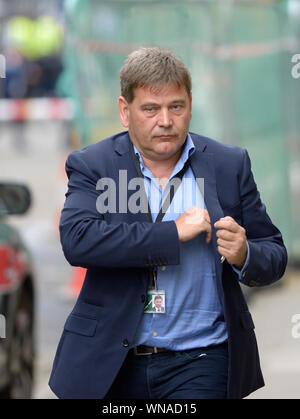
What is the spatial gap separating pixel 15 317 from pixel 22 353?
22cm

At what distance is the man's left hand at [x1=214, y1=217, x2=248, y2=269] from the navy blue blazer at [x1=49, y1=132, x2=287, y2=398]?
74 mm

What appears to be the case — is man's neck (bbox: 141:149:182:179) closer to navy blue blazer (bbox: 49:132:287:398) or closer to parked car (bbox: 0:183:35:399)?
navy blue blazer (bbox: 49:132:287:398)

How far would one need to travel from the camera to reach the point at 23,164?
65.5 feet

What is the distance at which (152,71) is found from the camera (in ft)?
10.3

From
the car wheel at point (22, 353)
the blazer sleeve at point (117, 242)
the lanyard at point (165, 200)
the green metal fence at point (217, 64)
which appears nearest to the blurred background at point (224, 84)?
the green metal fence at point (217, 64)

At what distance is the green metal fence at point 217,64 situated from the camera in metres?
8.23

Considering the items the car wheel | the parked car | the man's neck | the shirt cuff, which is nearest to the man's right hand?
the shirt cuff

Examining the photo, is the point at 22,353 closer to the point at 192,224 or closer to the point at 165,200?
the point at 165,200

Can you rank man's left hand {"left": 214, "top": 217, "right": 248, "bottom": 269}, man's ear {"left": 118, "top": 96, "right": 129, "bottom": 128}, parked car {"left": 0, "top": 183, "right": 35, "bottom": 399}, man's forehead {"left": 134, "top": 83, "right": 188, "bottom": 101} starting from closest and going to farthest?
man's left hand {"left": 214, "top": 217, "right": 248, "bottom": 269}
man's forehead {"left": 134, "top": 83, "right": 188, "bottom": 101}
man's ear {"left": 118, "top": 96, "right": 129, "bottom": 128}
parked car {"left": 0, "top": 183, "right": 35, "bottom": 399}

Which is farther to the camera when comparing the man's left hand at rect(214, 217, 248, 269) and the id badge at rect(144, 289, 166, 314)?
the id badge at rect(144, 289, 166, 314)

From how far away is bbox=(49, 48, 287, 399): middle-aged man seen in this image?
123 inches

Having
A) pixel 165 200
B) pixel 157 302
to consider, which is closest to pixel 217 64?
pixel 165 200

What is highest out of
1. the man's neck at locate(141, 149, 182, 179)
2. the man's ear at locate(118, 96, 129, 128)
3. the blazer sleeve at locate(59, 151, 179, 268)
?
the man's ear at locate(118, 96, 129, 128)

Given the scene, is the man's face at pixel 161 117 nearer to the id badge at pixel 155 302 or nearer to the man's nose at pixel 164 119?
the man's nose at pixel 164 119
